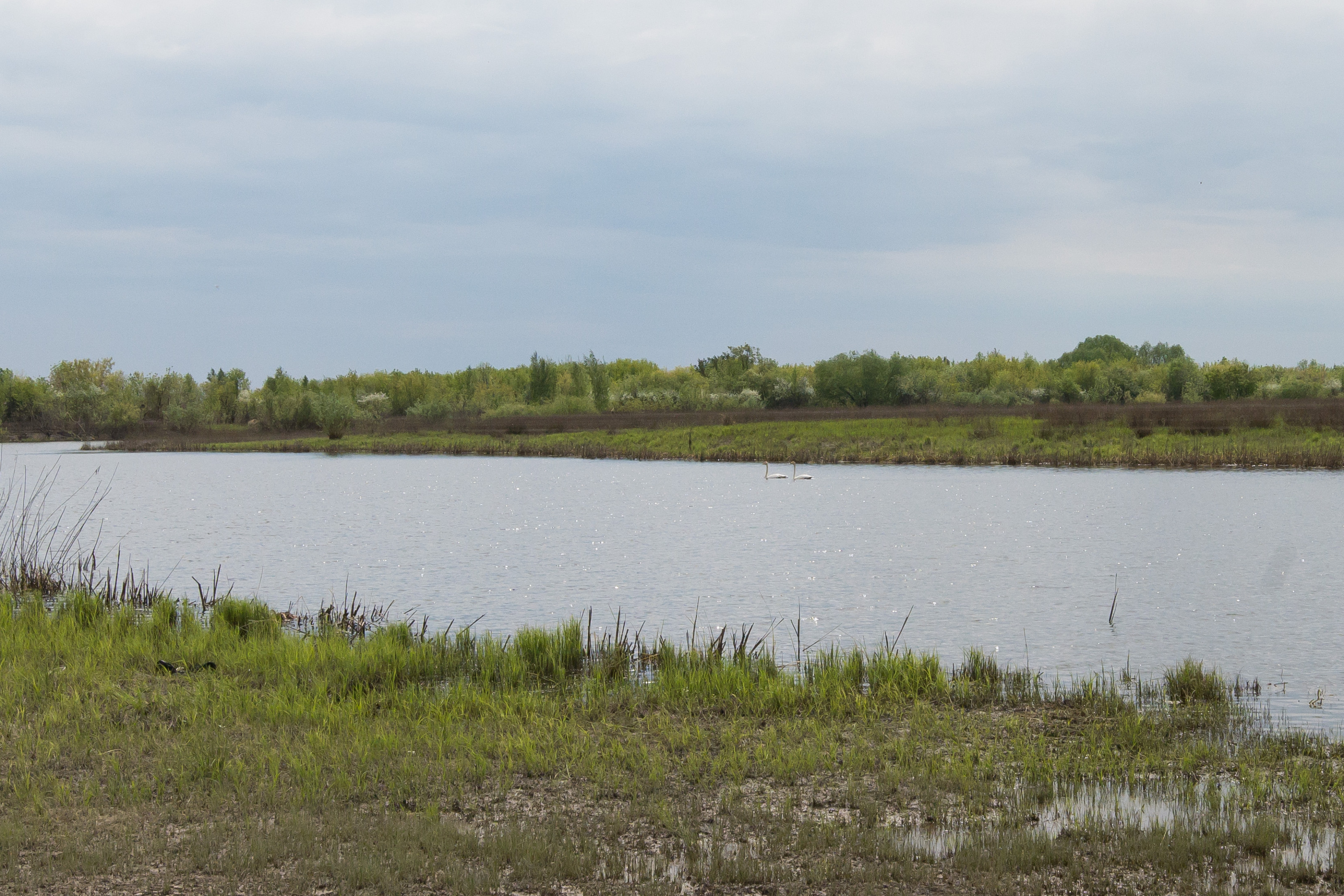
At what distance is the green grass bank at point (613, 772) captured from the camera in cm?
658

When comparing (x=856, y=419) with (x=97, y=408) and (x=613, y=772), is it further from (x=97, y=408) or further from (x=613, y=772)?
(x=97, y=408)

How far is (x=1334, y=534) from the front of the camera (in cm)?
2688

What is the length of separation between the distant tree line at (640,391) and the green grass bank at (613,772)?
280 feet

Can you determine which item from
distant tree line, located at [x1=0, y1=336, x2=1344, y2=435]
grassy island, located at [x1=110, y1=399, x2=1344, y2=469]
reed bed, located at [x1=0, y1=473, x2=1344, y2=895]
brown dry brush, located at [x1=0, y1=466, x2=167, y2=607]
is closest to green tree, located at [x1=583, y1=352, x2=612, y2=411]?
distant tree line, located at [x1=0, y1=336, x2=1344, y2=435]

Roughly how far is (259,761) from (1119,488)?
39956 millimetres

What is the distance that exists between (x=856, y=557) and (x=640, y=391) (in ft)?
335

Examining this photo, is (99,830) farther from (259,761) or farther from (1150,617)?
(1150,617)

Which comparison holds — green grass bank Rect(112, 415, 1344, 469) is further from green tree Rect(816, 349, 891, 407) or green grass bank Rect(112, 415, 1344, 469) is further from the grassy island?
green tree Rect(816, 349, 891, 407)

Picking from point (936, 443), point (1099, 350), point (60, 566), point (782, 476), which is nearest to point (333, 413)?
point (936, 443)

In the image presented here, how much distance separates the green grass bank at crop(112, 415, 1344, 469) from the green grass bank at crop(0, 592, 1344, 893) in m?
45.1

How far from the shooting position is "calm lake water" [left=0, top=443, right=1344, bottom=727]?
1570 centimetres

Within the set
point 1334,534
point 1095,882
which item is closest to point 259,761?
point 1095,882

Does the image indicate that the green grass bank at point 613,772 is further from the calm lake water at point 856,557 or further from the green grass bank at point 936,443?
the green grass bank at point 936,443

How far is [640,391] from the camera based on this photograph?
414 ft
